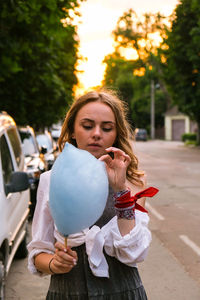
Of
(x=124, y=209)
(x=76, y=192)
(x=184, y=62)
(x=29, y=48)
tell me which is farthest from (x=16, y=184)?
(x=184, y=62)

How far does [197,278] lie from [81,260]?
338 cm

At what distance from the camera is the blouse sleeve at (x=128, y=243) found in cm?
191

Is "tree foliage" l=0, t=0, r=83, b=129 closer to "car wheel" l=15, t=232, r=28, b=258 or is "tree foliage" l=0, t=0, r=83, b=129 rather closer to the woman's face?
"car wheel" l=15, t=232, r=28, b=258

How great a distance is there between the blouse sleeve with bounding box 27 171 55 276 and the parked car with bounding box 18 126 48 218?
5.96 m

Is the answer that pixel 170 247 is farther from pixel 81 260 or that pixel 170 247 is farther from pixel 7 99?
pixel 7 99

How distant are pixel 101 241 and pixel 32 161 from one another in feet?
22.4

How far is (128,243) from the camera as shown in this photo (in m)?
1.90

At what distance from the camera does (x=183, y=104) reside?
3070cm

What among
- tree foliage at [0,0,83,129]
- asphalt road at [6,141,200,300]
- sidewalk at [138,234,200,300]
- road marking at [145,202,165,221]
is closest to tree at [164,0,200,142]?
tree foliage at [0,0,83,129]

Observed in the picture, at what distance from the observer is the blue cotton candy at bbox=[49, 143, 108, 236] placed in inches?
60.1

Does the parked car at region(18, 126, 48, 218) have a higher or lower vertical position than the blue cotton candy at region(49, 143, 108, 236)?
lower

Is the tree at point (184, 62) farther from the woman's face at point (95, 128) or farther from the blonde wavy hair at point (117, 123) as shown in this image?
the woman's face at point (95, 128)

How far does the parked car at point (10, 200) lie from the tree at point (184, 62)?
22.7 metres

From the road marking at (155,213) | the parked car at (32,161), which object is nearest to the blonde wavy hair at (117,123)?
→ the parked car at (32,161)
